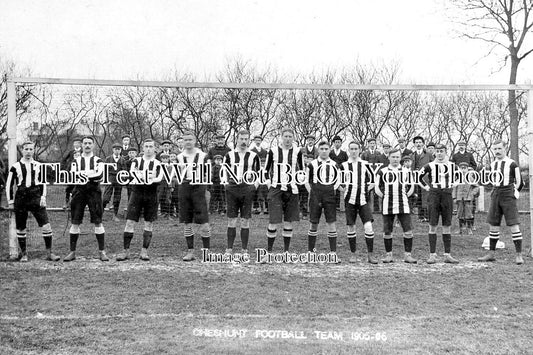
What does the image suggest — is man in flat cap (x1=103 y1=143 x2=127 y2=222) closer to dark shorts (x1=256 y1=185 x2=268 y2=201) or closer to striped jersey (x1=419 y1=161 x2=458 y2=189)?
dark shorts (x1=256 y1=185 x2=268 y2=201)

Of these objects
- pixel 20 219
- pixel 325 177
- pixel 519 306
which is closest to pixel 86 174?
pixel 20 219

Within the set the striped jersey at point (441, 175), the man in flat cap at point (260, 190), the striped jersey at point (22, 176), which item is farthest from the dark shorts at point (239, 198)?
the striped jersey at point (22, 176)

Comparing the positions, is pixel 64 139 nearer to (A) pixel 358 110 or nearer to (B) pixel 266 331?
(B) pixel 266 331

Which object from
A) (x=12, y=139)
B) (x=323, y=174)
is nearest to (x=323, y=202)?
(x=323, y=174)

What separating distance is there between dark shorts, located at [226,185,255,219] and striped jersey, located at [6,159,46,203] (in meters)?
3.25

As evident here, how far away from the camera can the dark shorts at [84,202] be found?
26.2 feet

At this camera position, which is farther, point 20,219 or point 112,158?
point 112,158

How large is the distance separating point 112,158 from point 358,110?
7388 millimetres

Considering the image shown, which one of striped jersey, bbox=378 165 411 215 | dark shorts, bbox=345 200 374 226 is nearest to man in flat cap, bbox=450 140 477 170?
striped jersey, bbox=378 165 411 215

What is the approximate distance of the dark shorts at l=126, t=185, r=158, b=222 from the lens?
26.2 ft

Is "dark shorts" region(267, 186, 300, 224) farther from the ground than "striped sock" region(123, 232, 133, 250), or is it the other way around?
Result: "dark shorts" region(267, 186, 300, 224)

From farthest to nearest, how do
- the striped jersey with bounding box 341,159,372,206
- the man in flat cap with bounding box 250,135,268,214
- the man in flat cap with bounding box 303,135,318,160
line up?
the man in flat cap with bounding box 303,135,318,160
the man in flat cap with bounding box 250,135,268,214
the striped jersey with bounding box 341,159,372,206

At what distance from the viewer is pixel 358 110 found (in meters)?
14.3

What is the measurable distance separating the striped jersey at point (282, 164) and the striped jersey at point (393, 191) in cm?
144
